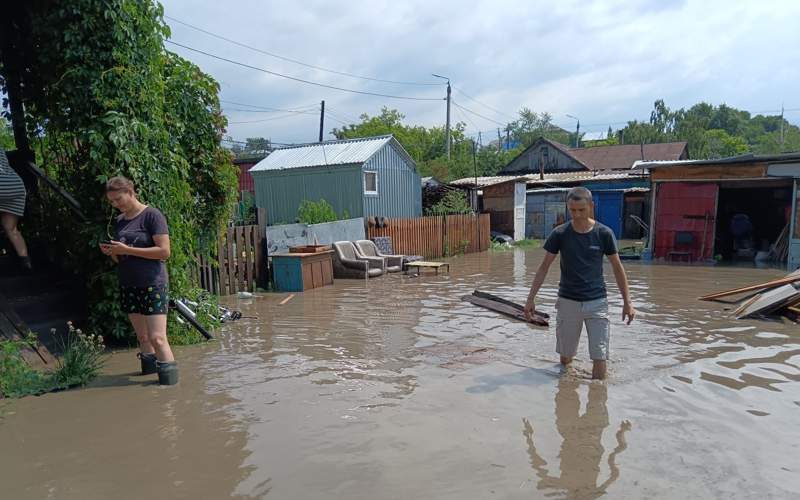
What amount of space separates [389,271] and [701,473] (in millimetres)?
11599

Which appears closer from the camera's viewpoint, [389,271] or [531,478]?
[531,478]

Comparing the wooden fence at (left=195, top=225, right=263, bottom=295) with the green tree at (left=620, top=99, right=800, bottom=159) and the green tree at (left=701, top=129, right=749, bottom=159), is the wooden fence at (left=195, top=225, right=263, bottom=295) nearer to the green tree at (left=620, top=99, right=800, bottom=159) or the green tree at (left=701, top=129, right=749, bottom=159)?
the green tree at (left=620, top=99, right=800, bottom=159)

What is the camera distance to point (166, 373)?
484 cm

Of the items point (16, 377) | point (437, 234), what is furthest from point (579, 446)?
point (437, 234)

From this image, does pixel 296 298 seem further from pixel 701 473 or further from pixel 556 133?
pixel 556 133

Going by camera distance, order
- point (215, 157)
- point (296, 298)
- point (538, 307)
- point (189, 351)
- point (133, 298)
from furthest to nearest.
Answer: point (296, 298) → point (538, 307) → point (215, 157) → point (189, 351) → point (133, 298)

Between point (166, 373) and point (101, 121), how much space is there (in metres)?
2.78

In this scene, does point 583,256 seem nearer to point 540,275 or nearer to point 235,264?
point 540,275

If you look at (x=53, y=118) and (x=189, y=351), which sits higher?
(x=53, y=118)

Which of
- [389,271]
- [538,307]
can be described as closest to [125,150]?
[538,307]

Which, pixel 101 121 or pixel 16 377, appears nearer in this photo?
pixel 16 377

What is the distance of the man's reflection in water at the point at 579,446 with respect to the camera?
320 cm

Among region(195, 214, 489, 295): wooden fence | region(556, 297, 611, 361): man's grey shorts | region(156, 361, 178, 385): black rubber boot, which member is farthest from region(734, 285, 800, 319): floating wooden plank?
region(195, 214, 489, 295): wooden fence

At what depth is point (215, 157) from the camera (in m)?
7.66
